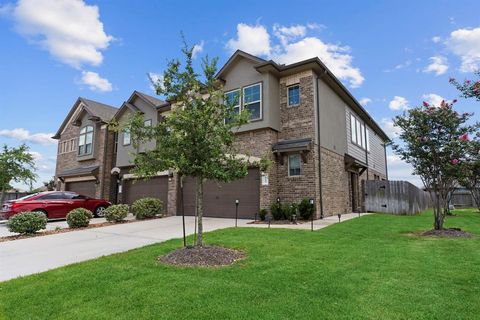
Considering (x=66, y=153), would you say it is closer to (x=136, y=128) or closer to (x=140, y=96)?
(x=140, y=96)

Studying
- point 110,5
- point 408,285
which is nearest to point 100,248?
point 408,285

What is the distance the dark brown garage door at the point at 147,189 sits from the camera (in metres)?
18.1

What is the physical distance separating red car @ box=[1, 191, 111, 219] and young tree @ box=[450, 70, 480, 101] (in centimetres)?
1654

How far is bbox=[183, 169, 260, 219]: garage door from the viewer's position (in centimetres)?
1399

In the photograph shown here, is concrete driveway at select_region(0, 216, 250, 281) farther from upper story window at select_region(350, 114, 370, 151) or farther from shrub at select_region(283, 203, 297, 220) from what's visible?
upper story window at select_region(350, 114, 370, 151)

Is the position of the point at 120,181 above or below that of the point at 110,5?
below

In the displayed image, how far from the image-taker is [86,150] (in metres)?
23.1

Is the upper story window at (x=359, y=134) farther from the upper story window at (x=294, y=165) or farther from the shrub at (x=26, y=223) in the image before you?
the shrub at (x=26, y=223)

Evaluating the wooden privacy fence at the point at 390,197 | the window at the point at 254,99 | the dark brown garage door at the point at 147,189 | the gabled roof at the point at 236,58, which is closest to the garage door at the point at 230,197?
the dark brown garage door at the point at 147,189

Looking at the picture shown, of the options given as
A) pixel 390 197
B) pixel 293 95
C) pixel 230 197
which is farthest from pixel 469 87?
pixel 390 197

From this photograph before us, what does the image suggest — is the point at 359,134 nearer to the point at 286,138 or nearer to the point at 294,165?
the point at 286,138

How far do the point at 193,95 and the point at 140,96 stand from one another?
1459 cm

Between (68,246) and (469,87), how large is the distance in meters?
10.3

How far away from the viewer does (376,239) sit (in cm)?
823
